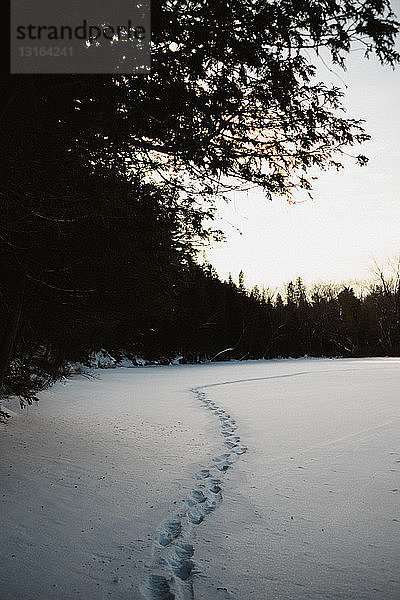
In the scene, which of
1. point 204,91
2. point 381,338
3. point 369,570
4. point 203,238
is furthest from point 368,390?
point 381,338

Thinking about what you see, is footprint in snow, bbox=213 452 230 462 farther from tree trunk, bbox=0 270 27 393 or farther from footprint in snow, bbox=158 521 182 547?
tree trunk, bbox=0 270 27 393

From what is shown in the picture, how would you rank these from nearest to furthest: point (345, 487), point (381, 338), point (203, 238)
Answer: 1. point (345, 487)
2. point (203, 238)
3. point (381, 338)

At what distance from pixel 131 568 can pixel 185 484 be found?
6.15 ft

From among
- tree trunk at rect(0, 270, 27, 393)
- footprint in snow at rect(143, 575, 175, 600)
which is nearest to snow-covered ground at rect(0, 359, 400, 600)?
footprint in snow at rect(143, 575, 175, 600)

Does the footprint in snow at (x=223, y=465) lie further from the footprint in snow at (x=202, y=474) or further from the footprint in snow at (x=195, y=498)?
the footprint in snow at (x=195, y=498)

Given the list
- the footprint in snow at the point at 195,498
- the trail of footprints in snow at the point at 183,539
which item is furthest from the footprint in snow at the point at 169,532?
the footprint in snow at the point at 195,498

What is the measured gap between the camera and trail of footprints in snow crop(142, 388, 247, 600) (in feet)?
8.99

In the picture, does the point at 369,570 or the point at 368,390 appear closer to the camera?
the point at 369,570

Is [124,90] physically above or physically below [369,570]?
above

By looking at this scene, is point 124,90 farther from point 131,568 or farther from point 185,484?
point 185,484

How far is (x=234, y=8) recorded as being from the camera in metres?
2.91

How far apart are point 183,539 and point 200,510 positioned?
644mm

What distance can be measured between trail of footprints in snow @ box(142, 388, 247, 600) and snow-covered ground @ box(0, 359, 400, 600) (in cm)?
1

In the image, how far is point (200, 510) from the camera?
13.4ft
